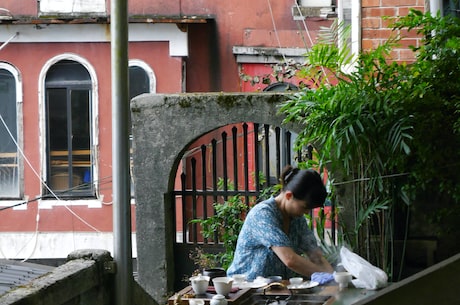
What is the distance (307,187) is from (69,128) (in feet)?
35.7

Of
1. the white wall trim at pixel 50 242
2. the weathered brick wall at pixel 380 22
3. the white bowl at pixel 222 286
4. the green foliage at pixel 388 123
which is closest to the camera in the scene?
the white bowl at pixel 222 286

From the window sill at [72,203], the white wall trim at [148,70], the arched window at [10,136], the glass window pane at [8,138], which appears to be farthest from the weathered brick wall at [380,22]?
the glass window pane at [8,138]

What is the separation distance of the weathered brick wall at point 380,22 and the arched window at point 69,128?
29.3ft

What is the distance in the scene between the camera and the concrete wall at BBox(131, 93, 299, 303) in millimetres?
8422

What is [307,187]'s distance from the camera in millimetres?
5754

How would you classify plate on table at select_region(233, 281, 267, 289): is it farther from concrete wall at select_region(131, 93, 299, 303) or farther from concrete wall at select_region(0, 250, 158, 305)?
concrete wall at select_region(131, 93, 299, 303)

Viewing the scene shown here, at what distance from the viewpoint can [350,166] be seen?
7234 millimetres

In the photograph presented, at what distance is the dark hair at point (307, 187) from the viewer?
227 inches

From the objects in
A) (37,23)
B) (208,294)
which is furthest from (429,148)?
(37,23)

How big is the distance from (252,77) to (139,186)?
7772 mm

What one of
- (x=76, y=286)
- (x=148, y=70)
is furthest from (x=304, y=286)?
(x=148, y=70)

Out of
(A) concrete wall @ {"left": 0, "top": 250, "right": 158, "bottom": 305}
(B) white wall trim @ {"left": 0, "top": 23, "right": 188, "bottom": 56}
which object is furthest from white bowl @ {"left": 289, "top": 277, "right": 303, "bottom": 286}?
(B) white wall trim @ {"left": 0, "top": 23, "right": 188, "bottom": 56}

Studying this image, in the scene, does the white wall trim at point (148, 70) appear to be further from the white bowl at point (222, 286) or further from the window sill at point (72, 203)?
the white bowl at point (222, 286)

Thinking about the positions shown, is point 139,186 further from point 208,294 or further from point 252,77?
point 252,77
